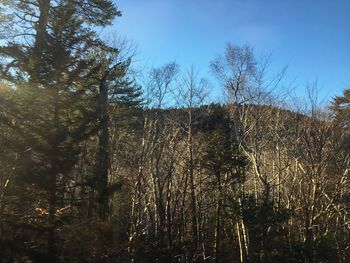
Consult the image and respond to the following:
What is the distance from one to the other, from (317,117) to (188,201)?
18.7ft

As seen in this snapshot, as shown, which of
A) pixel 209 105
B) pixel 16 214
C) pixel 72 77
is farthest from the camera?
pixel 209 105

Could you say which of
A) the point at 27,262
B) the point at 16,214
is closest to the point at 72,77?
Answer: the point at 16,214

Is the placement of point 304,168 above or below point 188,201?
above

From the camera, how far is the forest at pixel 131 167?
9.29 meters

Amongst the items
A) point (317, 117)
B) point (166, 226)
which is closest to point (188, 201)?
point (166, 226)

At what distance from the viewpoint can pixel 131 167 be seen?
52.7ft

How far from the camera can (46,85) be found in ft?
31.4

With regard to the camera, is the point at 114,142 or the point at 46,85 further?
the point at 114,142

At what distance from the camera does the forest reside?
9.29 m

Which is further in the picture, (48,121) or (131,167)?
(131,167)

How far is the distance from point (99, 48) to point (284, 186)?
924 centimetres

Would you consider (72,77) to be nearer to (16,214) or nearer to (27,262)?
(16,214)

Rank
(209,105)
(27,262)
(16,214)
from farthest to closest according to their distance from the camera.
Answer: (209,105) → (16,214) → (27,262)

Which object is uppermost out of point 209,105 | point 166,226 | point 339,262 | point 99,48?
point 99,48
